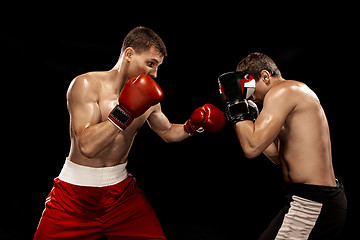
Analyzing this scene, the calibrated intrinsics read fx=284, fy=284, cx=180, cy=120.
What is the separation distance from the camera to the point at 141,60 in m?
1.84

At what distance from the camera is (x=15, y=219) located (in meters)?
3.38

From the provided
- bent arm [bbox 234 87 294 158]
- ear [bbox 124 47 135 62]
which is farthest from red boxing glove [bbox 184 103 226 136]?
ear [bbox 124 47 135 62]

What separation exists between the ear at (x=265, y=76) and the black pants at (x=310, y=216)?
637 millimetres

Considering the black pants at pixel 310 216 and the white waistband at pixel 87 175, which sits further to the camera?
the white waistband at pixel 87 175

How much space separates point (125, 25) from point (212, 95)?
4.50 ft

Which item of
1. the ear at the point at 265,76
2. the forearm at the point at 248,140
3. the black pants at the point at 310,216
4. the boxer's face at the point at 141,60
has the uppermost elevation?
the boxer's face at the point at 141,60

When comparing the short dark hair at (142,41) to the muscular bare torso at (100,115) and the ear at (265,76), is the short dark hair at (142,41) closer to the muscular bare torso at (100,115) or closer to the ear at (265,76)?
the muscular bare torso at (100,115)

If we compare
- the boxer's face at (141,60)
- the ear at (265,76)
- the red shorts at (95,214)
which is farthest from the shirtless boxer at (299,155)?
the red shorts at (95,214)

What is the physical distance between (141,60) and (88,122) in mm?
558

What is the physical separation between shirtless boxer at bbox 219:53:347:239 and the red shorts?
0.75 metres

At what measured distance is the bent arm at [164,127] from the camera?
207 cm

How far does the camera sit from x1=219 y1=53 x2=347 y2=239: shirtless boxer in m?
1.38

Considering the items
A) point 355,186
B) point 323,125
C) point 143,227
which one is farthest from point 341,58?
point 143,227

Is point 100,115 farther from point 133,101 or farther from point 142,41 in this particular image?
point 142,41
